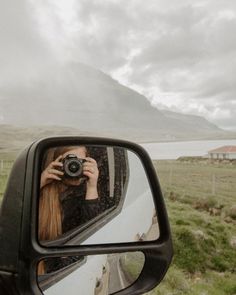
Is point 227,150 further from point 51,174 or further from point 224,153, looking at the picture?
point 51,174

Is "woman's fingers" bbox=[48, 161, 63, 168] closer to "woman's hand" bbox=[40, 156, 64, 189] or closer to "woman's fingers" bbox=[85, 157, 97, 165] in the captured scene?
"woman's hand" bbox=[40, 156, 64, 189]

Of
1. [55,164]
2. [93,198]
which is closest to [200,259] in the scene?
[93,198]

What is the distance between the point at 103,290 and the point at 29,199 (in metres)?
0.49

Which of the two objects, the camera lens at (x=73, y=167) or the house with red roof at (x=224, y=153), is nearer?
the camera lens at (x=73, y=167)

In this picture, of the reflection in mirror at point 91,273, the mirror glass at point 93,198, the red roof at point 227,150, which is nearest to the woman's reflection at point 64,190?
the mirror glass at point 93,198

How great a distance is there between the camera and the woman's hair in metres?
1.13

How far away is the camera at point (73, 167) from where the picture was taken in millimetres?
1123

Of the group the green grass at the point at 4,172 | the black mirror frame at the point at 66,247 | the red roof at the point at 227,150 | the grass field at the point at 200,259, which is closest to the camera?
the black mirror frame at the point at 66,247

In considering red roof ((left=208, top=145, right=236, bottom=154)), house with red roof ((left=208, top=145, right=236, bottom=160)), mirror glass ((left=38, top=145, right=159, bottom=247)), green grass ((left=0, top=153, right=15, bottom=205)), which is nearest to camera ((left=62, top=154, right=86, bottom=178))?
mirror glass ((left=38, top=145, right=159, bottom=247))

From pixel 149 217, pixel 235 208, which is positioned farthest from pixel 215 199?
pixel 149 217

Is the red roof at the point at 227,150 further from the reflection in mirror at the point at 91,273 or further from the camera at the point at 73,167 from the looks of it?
the camera at the point at 73,167

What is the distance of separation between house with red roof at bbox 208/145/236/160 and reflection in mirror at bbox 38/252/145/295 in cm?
6622

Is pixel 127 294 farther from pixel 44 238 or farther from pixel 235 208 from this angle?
pixel 235 208

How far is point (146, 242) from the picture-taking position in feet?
4.44
